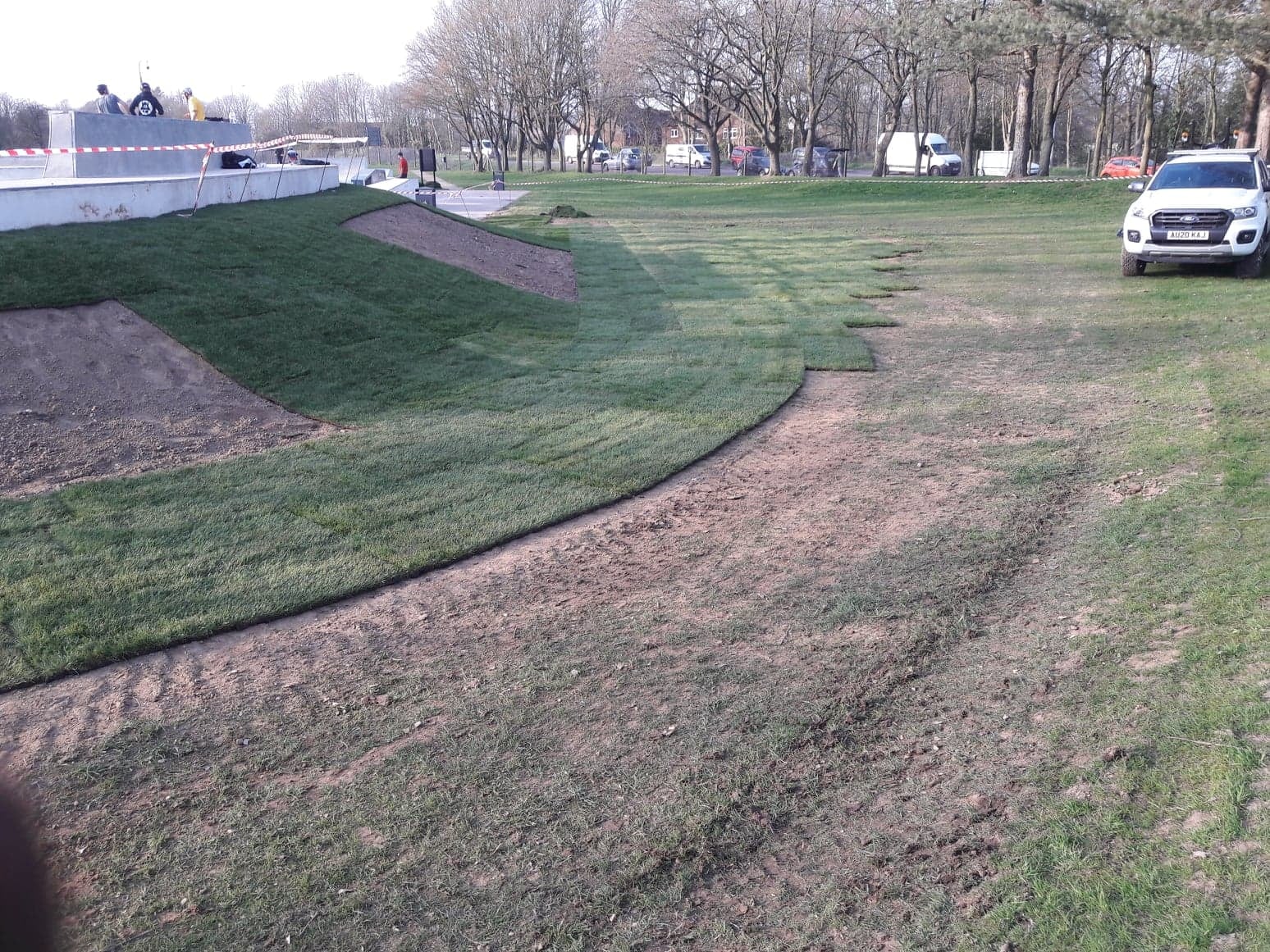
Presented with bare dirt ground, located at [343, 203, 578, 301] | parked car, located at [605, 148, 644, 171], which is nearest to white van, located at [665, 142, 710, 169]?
parked car, located at [605, 148, 644, 171]

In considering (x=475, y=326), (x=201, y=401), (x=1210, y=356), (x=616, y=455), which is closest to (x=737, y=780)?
(x=616, y=455)

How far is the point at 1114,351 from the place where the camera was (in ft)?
39.1

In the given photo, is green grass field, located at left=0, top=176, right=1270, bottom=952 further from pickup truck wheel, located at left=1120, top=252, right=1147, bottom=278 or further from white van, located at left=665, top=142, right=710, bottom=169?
white van, located at left=665, top=142, right=710, bottom=169

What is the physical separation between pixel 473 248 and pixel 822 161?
48415 millimetres

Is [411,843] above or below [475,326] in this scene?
below

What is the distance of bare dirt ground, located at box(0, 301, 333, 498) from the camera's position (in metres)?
7.78

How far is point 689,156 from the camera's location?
249 ft

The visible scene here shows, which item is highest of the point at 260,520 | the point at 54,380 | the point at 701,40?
the point at 701,40

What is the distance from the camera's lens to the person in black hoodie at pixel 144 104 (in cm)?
2267

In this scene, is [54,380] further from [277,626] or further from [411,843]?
[411,843]

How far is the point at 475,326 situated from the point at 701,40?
148 ft

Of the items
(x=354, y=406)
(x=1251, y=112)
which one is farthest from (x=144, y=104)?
(x=1251, y=112)

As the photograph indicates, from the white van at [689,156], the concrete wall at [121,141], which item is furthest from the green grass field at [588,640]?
the white van at [689,156]

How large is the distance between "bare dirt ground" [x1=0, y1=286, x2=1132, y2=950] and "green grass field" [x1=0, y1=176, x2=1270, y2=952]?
0.03 m
